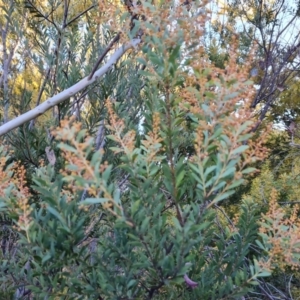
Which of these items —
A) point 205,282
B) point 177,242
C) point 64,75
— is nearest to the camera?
point 177,242

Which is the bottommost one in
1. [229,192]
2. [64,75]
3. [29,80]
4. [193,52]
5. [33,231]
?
[33,231]

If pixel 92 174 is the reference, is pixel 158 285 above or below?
below

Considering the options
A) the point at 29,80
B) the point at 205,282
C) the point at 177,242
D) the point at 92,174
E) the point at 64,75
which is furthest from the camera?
the point at 29,80

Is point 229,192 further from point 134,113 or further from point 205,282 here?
point 134,113

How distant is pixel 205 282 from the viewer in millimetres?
1058

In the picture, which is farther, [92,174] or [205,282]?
[205,282]

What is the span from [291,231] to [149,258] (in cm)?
36

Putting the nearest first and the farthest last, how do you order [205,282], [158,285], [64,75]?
[158,285], [205,282], [64,75]

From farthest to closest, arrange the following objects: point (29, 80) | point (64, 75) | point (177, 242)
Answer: point (29, 80) → point (64, 75) → point (177, 242)

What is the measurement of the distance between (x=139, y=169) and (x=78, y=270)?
12.2 inches

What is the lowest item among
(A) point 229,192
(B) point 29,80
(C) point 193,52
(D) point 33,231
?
(D) point 33,231

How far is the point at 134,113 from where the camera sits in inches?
77.4

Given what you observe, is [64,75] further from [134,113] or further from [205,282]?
[205,282]

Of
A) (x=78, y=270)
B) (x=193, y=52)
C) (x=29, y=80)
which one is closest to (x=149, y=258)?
(x=78, y=270)
